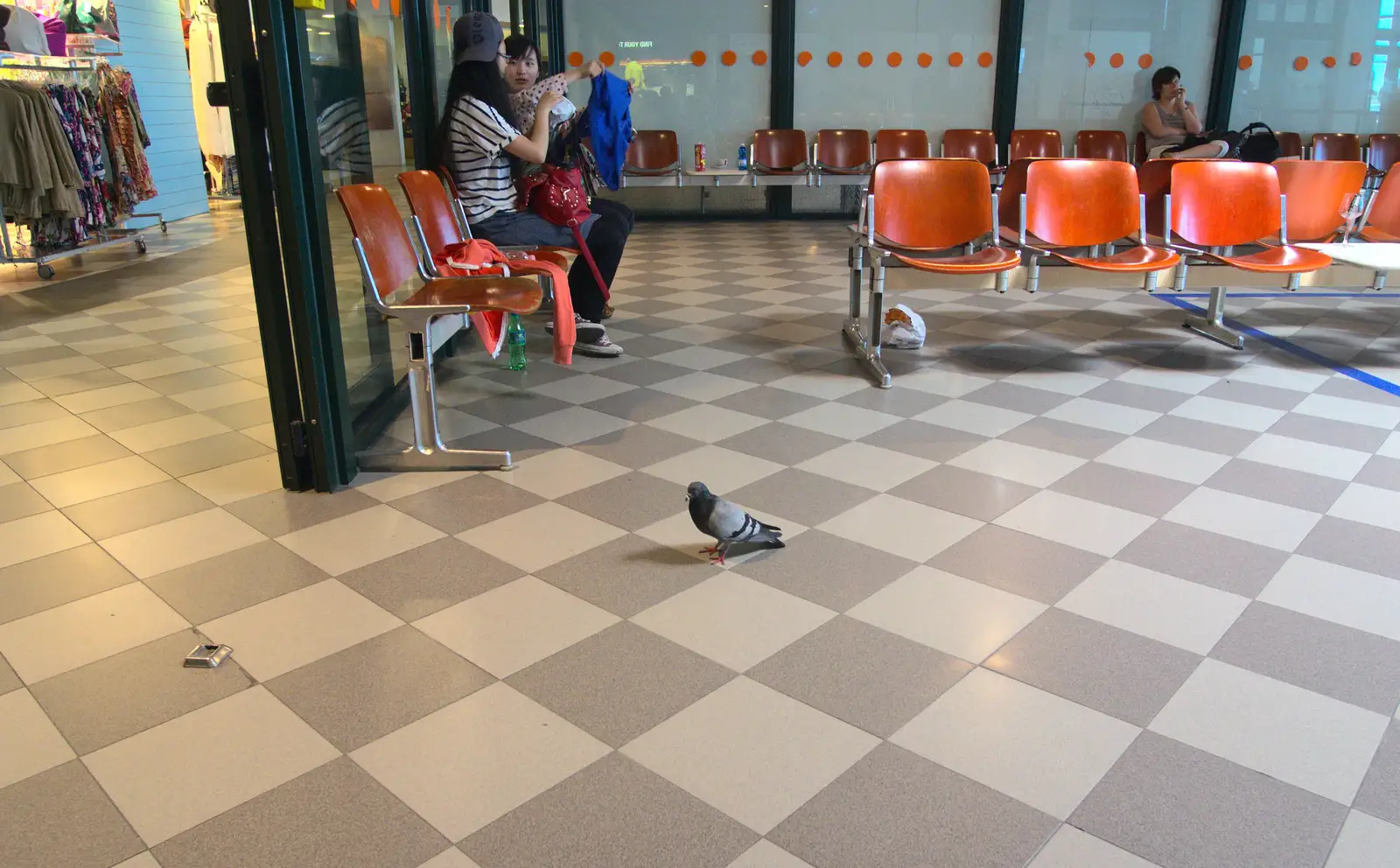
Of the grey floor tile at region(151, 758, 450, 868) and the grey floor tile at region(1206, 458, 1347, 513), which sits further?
the grey floor tile at region(1206, 458, 1347, 513)

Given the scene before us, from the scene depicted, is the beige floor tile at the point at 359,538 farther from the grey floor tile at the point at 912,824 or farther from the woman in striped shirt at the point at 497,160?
the woman in striped shirt at the point at 497,160

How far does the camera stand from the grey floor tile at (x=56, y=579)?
233 cm

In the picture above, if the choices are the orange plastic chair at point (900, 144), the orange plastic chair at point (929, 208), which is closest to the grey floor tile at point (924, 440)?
the orange plastic chair at point (929, 208)

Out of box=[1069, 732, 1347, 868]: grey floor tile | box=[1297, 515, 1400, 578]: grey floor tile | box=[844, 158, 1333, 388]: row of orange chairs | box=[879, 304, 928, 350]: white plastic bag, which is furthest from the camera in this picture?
box=[879, 304, 928, 350]: white plastic bag

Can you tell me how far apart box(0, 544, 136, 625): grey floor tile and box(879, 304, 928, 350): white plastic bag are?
3164 mm

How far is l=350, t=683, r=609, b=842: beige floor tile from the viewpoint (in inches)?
64.1

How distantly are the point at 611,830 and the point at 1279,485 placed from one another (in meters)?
2.39

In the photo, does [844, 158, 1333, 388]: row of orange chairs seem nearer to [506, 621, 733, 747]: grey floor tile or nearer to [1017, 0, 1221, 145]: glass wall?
[506, 621, 733, 747]: grey floor tile

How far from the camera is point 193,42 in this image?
33.6 feet

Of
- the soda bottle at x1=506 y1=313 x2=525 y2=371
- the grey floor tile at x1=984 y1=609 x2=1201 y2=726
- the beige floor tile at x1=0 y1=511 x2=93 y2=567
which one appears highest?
the soda bottle at x1=506 y1=313 x2=525 y2=371

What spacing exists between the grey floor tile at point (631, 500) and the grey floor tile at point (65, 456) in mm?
1646

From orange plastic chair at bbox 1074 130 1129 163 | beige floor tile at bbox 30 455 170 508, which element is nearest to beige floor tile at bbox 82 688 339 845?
beige floor tile at bbox 30 455 170 508

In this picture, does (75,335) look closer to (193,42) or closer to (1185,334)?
(1185,334)

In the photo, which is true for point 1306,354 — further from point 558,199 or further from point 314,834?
point 314,834
